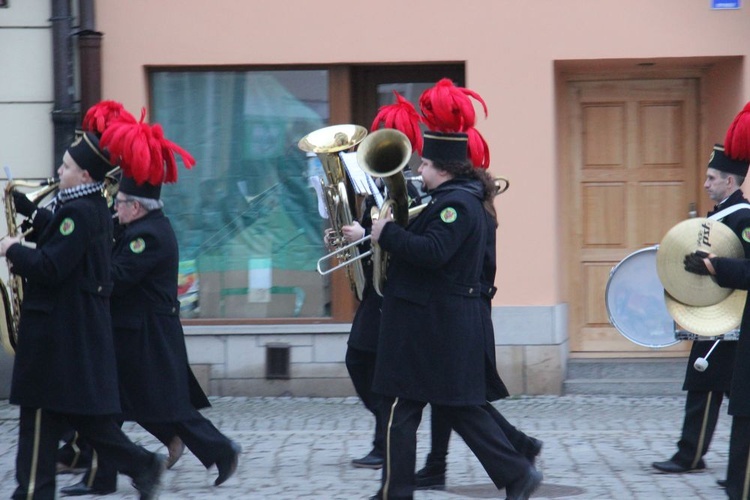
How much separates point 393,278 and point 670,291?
1.45 meters

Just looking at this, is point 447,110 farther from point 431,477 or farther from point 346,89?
point 346,89

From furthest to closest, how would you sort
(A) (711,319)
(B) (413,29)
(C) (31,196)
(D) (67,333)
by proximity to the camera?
(B) (413,29) → (C) (31,196) → (A) (711,319) → (D) (67,333)

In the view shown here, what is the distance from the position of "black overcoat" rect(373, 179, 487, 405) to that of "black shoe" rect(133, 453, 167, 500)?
110 centimetres

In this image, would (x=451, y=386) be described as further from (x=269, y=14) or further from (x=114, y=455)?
(x=269, y=14)

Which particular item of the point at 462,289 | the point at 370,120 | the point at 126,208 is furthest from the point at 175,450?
the point at 370,120

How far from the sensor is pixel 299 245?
9383 millimetres

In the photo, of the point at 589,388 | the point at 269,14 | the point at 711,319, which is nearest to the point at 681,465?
the point at 711,319

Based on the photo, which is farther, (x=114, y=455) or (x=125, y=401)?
(x=125, y=401)

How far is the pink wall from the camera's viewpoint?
8922 millimetres

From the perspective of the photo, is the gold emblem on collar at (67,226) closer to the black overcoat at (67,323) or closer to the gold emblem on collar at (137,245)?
the black overcoat at (67,323)

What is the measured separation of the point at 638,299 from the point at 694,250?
107 cm

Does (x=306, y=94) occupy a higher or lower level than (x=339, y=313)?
higher

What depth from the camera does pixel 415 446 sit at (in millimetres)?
5590

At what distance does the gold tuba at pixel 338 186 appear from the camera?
22.0 ft
